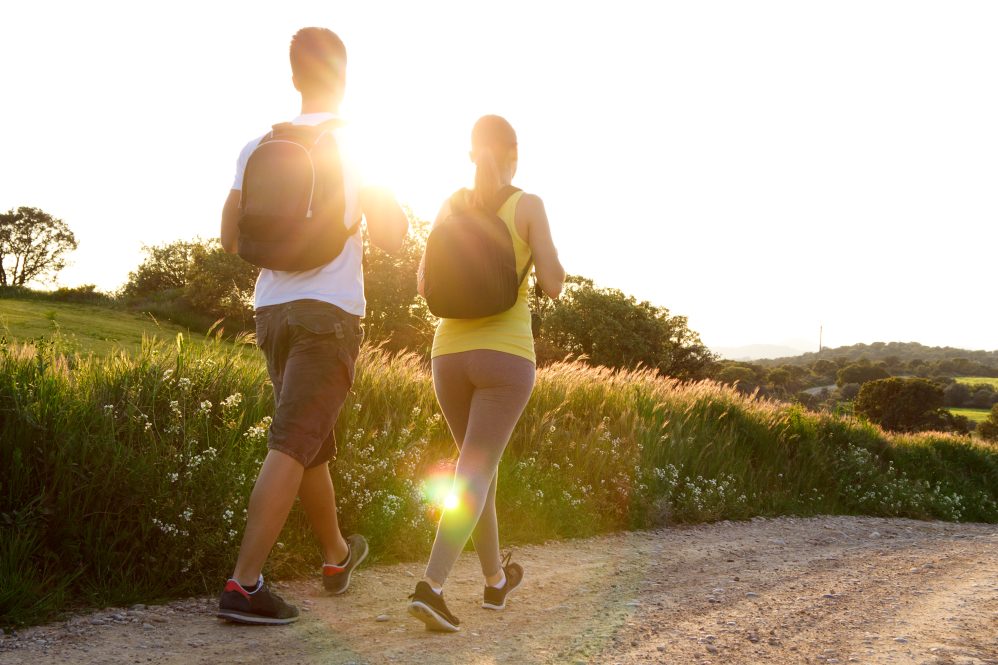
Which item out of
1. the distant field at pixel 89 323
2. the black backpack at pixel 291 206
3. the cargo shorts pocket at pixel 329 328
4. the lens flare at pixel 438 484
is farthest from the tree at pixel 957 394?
the black backpack at pixel 291 206

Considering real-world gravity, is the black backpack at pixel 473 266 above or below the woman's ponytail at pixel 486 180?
below

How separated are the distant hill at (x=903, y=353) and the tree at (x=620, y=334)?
5179 centimetres

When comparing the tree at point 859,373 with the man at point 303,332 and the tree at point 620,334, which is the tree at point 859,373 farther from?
the man at point 303,332

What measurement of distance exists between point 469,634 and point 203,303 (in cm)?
4345

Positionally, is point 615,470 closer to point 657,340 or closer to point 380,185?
point 380,185

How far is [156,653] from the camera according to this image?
3471mm

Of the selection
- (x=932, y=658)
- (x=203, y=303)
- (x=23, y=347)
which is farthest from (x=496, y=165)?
(x=203, y=303)

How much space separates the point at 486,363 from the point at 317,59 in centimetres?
159

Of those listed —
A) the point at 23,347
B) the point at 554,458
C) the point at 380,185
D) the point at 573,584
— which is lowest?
the point at 573,584

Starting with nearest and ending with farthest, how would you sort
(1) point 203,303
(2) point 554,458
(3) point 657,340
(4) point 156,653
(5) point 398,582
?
(4) point 156,653, (5) point 398,582, (2) point 554,458, (1) point 203,303, (3) point 657,340

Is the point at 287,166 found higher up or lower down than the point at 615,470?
higher up

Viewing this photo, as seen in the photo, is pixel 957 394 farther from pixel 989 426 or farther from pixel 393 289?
pixel 393 289

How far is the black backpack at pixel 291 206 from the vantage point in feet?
11.5

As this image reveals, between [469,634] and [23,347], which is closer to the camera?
[469,634]
